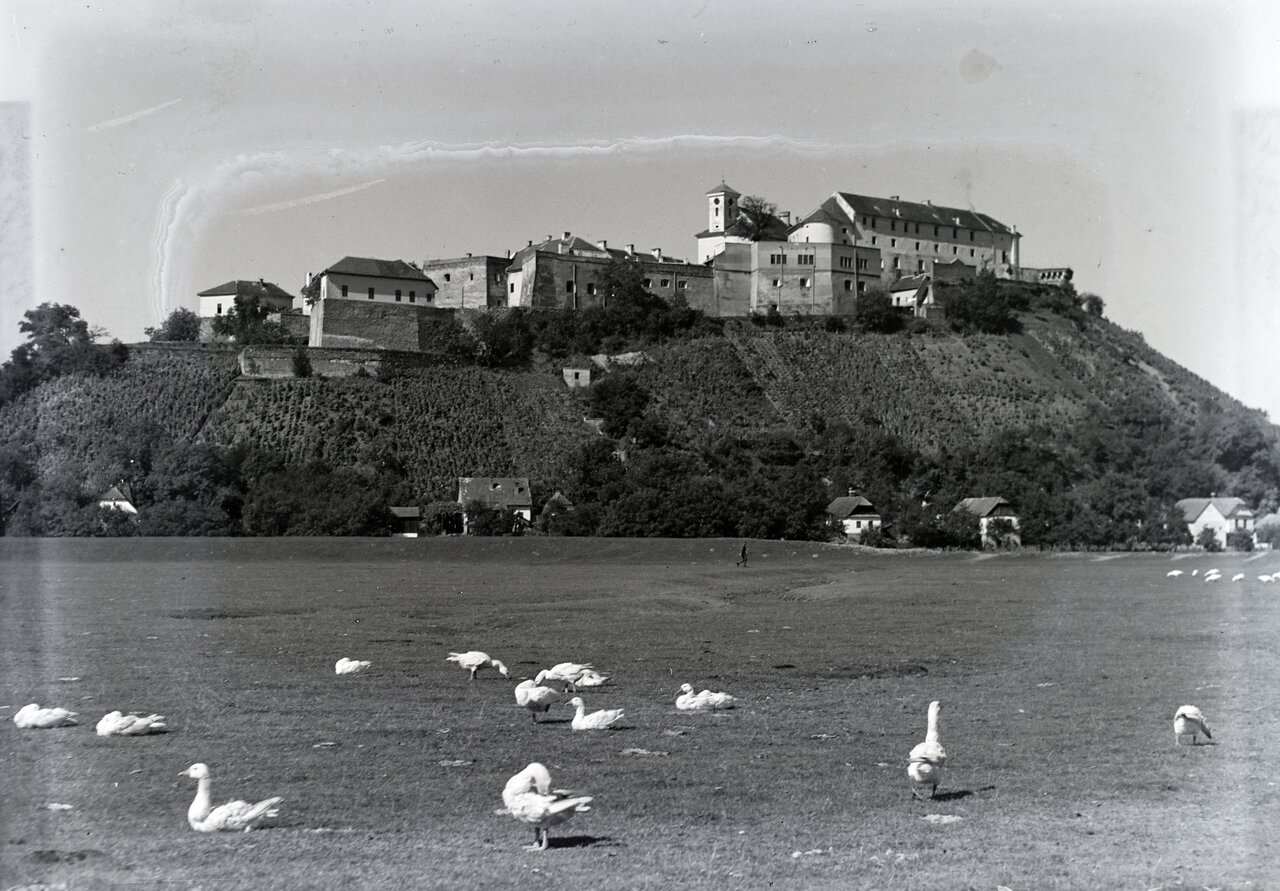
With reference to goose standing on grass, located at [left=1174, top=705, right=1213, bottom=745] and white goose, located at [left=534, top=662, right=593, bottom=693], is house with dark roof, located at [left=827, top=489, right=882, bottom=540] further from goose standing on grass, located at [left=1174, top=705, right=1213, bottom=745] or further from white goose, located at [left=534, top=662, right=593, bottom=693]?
goose standing on grass, located at [left=1174, top=705, right=1213, bottom=745]

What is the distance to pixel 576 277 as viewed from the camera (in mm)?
114062

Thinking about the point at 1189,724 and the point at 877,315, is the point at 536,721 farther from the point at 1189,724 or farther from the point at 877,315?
the point at 877,315

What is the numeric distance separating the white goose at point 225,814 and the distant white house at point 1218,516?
60.7m

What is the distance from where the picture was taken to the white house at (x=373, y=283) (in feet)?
340

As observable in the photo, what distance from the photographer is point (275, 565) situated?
5141cm

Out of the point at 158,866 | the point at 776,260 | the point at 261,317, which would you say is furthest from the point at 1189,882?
the point at 776,260

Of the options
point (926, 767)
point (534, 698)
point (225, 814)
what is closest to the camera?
point (225, 814)

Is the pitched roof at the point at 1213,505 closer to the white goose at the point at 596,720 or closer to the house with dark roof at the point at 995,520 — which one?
the house with dark roof at the point at 995,520

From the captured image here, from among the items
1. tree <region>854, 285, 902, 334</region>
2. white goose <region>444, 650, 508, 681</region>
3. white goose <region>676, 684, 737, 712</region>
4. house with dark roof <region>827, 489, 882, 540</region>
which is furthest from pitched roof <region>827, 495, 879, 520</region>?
white goose <region>676, 684, 737, 712</region>

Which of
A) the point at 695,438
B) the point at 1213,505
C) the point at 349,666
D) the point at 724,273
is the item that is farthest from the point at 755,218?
the point at 349,666

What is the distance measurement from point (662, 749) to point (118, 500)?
6457cm

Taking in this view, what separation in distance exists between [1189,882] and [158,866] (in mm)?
7022

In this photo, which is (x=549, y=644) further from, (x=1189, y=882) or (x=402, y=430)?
(x=402, y=430)

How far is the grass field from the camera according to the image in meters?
9.34
